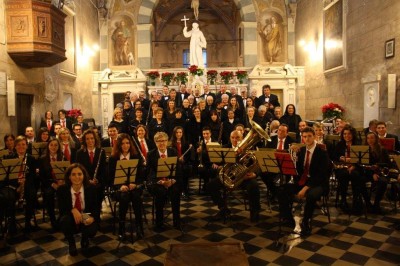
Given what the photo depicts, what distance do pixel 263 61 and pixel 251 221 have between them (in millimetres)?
10956

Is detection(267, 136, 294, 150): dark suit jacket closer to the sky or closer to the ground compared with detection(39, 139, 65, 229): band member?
closer to the sky

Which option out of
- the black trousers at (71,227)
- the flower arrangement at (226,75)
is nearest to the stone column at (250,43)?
the flower arrangement at (226,75)

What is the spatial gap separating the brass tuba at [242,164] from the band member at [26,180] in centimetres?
283

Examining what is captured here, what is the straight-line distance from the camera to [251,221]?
523 centimetres

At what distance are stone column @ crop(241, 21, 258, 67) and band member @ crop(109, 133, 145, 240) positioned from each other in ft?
36.0

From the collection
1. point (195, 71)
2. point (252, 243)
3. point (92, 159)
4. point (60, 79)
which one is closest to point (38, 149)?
point (92, 159)

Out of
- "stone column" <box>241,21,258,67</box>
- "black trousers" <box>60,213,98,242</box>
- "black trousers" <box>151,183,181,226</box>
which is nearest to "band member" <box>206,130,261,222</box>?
"black trousers" <box>151,183,181,226</box>

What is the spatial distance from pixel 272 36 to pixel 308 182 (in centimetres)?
1137

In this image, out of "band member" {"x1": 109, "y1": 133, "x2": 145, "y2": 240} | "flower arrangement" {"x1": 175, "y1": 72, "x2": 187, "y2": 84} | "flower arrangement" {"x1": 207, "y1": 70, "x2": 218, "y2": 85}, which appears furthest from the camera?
"flower arrangement" {"x1": 207, "y1": 70, "x2": 218, "y2": 85}

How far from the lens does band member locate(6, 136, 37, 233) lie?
4911 millimetres

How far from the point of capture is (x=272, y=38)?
49.0 feet

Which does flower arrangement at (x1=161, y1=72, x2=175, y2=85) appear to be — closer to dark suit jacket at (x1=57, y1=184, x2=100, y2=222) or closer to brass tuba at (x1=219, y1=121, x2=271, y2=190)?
brass tuba at (x1=219, y1=121, x2=271, y2=190)

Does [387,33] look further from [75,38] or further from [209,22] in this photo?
[209,22]

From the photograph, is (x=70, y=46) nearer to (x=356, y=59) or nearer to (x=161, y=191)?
(x=161, y=191)
